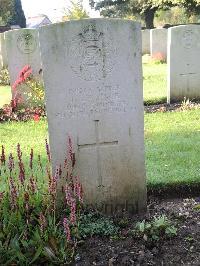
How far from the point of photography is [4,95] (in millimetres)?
12180

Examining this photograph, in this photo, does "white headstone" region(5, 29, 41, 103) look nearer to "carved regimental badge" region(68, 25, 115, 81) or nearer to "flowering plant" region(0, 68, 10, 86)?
"flowering plant" region(0, 68, 10, 86)

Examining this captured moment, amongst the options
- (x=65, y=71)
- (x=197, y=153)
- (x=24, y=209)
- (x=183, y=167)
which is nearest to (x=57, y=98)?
(x=65, y=71)

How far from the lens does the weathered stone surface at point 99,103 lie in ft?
12.2

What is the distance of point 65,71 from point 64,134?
583 mm

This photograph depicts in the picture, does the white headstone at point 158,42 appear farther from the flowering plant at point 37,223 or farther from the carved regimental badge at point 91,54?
the flowering plant at point 37,223

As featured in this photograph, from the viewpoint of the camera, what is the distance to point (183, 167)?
5227mm

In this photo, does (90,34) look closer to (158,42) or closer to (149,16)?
(158,42)

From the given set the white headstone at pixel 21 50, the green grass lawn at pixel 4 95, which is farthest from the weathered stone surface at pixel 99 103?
the green grass lawn at pixel 4 95

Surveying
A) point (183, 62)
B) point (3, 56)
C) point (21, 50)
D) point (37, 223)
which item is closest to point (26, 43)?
point (21, 50)

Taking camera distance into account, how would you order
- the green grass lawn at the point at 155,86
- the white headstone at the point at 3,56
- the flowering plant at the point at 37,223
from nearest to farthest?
the flowering plant at the point at 37,223
the green grass lawn at the point at 155,86
the white headstone at the point at 3,56

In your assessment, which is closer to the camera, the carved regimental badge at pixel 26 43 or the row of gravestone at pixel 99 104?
the row of gravestone at pixel 99 104

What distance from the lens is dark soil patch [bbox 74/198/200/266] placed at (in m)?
3.34

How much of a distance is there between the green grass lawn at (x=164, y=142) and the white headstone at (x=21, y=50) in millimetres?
1713

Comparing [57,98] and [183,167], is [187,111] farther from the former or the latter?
[57,98]
